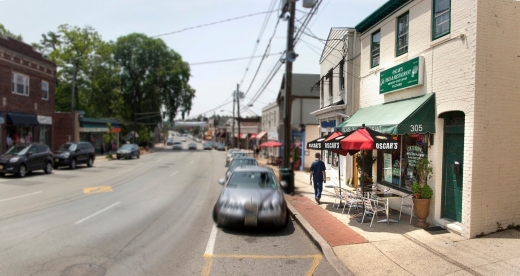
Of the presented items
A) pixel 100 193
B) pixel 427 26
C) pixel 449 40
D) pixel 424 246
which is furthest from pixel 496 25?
pixel 100 193

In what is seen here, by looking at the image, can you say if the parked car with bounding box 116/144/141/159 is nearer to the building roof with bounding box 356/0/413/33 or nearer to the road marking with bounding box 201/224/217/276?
the building roof with bounding box 356/0/413/33

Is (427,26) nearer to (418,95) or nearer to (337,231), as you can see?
(418,95)

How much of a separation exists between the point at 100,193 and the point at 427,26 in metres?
11.8

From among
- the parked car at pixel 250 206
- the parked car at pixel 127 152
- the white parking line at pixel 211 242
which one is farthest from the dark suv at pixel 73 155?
the white parking line at pixel 211 242

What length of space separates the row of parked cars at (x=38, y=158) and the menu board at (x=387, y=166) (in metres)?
16.5

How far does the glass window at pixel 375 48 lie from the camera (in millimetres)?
12245

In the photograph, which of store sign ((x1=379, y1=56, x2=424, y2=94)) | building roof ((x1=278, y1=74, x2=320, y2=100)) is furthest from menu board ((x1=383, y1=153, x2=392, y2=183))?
building roof ((x1=278, y1=74, x2=320, y2=100))

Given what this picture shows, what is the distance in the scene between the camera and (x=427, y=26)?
9078 mm

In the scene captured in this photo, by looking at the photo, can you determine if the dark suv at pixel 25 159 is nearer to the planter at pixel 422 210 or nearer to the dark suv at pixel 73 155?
the dark suv at pixel 73 155

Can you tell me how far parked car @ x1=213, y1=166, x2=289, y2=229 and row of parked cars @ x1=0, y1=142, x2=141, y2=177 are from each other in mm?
13573

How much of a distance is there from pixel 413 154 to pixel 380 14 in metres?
4.71

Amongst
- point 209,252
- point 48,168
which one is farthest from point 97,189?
point 209,252

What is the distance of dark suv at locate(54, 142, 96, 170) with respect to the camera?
2331cm

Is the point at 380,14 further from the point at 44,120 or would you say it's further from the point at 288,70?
the point at 44,120
